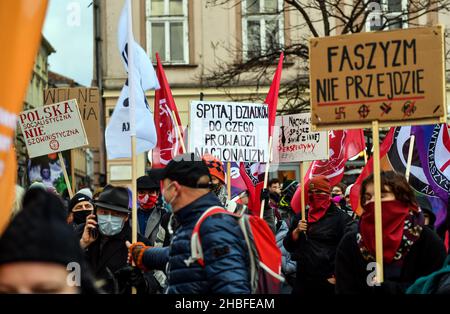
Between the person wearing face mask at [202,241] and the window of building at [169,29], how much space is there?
1950 cm

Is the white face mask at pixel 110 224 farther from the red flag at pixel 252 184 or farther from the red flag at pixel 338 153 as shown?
the red flag at pixel 338 153

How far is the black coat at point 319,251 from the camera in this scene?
8.09 metres

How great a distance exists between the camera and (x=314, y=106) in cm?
609

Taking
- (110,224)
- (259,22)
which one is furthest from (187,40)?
(110,224)

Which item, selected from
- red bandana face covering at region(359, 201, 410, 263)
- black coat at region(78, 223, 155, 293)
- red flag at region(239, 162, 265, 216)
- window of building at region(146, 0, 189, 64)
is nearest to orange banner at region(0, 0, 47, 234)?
red bandana face covering at region(359, 201, 410, 263)

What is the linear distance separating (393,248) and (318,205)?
2996mm

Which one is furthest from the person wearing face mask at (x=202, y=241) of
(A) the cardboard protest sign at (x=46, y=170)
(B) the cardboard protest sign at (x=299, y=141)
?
(A) the cardboard protest sign at (x=46, y=170)

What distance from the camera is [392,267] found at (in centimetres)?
521

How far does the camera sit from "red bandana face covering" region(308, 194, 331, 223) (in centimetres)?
819

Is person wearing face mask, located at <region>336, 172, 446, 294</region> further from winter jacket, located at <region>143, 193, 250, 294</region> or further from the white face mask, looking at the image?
the white face mask

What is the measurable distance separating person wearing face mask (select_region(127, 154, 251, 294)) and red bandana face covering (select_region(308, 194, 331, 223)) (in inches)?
131
